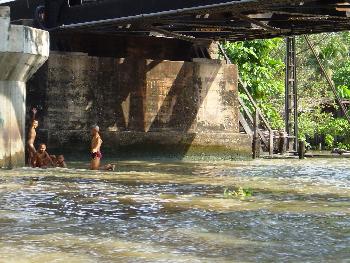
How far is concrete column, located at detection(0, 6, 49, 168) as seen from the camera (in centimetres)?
1783

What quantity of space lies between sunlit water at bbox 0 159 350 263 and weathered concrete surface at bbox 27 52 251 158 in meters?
6.12

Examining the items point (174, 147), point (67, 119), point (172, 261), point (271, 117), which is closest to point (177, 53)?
point (174, 147)

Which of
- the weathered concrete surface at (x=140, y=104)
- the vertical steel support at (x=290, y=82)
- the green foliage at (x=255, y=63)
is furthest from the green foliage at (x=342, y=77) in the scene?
the weathered concrete surface at (x=140, y=104)

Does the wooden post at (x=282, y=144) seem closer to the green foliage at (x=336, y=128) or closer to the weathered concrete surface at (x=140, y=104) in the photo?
the weathered concrete surface at (x=140, y=104)

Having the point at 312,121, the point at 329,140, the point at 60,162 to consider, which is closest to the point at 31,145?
the point at 60,162

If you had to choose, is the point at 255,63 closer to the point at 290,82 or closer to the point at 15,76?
the point at 290,82

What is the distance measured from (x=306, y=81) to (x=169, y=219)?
153 feet

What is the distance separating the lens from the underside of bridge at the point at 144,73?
2227cm

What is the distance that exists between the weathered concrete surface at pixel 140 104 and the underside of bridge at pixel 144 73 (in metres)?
0.03

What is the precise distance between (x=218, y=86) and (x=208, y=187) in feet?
38.9

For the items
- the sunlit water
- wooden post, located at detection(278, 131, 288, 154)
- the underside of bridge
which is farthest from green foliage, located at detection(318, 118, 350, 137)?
the sunlit water

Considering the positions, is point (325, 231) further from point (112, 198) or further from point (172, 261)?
point (112, 198)

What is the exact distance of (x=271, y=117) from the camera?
1483 inches

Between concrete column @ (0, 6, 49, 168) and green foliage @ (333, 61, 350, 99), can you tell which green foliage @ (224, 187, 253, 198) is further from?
green foliage @ (333, 61, 350, 99)
